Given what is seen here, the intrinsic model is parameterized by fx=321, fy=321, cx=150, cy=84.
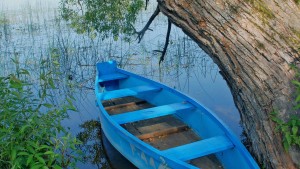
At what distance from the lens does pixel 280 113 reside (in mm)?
2438

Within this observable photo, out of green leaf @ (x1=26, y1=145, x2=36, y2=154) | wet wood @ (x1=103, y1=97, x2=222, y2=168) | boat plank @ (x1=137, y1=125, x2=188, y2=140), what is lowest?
wet wood @ (x1=103, y1=97, x2=222, y2=168)

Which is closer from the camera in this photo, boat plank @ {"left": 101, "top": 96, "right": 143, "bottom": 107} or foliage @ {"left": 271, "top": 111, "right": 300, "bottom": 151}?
foliage @ {"left": 271, "top": 111, "right": 300, "bottom": 151}

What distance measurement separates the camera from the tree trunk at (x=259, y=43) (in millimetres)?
2400

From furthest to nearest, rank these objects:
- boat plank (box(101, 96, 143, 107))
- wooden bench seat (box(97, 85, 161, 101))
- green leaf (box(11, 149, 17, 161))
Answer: boat plank (box(101, 96, 143, 107)) < wooden bench seat (box(97, 85, 161, 101)) < green leaf (box(11, 149, 17, 161))

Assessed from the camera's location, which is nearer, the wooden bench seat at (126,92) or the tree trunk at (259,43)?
the tree trunk at (259,43)

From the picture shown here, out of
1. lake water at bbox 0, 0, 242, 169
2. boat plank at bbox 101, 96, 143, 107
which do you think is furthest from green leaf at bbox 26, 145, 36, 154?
boat plank at bbox 101, 96, 143, 107

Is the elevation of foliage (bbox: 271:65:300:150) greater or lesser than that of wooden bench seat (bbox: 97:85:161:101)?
greater

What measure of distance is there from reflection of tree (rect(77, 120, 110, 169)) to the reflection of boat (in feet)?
1.45

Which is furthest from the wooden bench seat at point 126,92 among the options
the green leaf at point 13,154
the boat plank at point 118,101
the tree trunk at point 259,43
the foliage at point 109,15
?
the green leaf at point 13,154

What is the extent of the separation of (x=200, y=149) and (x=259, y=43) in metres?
1.16

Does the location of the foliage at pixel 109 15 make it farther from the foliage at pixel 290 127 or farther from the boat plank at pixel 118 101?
the foliage at pixel 290 127

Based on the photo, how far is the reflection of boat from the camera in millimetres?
2980

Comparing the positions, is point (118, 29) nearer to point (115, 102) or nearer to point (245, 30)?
point (115, 102)

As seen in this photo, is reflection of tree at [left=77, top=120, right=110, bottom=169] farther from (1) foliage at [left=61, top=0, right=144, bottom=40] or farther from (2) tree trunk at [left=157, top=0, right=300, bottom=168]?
(2) tree trunk at [left=157, top=0, right=300, bottom=168]
